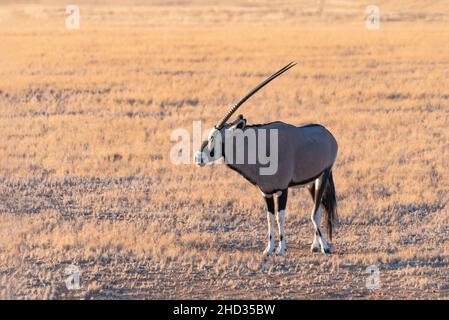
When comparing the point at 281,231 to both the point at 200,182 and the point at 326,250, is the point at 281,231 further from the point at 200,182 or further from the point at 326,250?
the point at 200,182

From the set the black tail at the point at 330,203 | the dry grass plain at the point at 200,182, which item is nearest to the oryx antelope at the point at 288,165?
the black tail at the point at 330,203

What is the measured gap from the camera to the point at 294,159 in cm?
956

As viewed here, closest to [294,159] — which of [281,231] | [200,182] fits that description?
[281,231]

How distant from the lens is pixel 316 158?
966 centimetres

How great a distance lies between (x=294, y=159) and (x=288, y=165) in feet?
0.33

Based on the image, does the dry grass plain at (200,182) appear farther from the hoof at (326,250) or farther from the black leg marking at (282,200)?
the black leg marking at (282,200)

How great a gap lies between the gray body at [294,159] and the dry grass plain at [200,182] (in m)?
0.73

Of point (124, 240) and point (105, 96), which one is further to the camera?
point (105, 96)

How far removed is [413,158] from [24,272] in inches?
315

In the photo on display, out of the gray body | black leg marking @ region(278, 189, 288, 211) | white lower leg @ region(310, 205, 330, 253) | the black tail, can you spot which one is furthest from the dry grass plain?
the gray body

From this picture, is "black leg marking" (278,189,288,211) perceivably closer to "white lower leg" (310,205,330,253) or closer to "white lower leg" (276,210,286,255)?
"white lower leg" (276,210,286,255)

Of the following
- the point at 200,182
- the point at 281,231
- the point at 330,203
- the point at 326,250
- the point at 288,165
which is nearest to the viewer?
the point at 288,165
